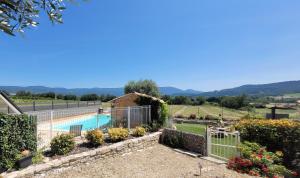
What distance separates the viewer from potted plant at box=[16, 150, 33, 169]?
812 centimetres

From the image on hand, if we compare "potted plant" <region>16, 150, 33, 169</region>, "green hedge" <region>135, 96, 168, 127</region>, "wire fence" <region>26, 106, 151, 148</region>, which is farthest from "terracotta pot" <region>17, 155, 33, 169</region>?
"green hedge" <region>135, 96, 168, 127</region>

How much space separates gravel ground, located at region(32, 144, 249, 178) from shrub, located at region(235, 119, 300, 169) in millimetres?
3264

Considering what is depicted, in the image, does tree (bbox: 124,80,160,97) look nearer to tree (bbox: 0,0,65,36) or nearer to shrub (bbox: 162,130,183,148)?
shrub (bbox: 162,130,183,148)

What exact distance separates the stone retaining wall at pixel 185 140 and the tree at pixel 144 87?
22816 mm

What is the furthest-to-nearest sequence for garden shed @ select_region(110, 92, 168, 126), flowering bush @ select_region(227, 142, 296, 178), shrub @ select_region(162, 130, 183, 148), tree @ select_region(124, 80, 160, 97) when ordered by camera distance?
tree @ select_region(124, 80, 160, 97) → garden shed @ select_region(110, 92, 168, 126) → shrub @ select_region(162, 130, 183, 148) → flowering bush @ select_region(227, 142, 296, 178)

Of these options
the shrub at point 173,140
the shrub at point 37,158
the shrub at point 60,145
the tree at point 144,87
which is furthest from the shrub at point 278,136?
the tree at point 144,87

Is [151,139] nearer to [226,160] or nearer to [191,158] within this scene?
[191,158]

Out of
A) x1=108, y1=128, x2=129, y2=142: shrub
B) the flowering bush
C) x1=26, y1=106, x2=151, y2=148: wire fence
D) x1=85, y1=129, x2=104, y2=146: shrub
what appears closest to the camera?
the flowering bush

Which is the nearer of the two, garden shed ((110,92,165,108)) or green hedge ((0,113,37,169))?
green hedge ((0,113,37,169))

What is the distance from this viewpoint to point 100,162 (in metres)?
10.1

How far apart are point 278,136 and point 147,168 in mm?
6361

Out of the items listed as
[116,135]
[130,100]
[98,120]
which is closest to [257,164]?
[116,135]

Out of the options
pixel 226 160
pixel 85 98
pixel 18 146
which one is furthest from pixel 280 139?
pixel 85 98

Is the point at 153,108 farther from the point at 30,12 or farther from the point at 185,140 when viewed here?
the point at 30,12
